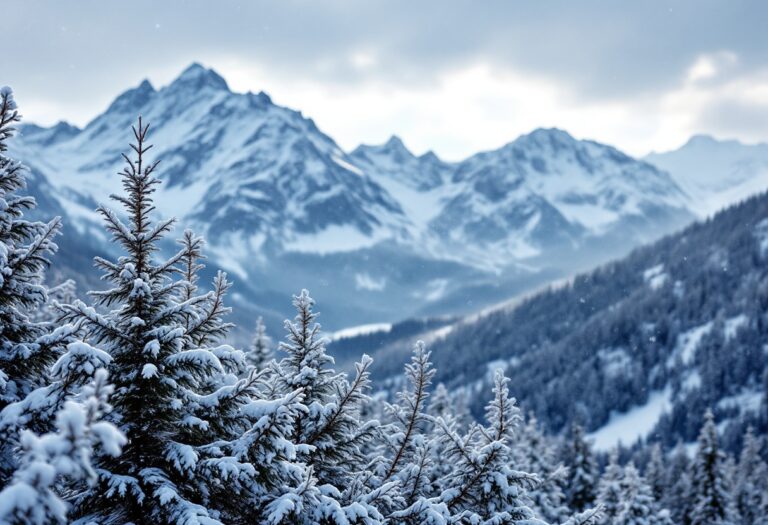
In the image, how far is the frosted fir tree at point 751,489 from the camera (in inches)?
1727

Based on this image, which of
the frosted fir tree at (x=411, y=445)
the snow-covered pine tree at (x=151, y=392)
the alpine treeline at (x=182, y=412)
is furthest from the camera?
the frosted fir tree at (x=411, y=445)

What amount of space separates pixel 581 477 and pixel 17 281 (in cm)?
3585

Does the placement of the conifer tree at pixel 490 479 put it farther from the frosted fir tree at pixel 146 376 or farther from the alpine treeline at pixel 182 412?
the frosted fir tree at pixel 146 376

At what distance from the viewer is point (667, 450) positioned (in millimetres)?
121125

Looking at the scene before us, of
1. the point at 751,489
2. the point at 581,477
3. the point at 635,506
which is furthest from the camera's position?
the point at 751,489

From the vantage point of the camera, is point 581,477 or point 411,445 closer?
point 411,445

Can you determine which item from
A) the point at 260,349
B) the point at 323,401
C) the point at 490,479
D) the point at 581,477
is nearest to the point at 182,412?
the point at 323,401

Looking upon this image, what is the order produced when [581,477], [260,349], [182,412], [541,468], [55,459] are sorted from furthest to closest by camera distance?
[581,477] → [541,468] → [260,349] → [182,412] → [55,459]

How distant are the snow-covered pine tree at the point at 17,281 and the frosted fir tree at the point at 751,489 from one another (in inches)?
1976

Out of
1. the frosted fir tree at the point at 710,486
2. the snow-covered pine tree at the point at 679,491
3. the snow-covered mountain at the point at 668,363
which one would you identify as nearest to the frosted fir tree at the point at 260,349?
the frosted fir tree at the point at 710,486

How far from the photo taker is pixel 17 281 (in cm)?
733

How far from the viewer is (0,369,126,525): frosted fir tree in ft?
12.2

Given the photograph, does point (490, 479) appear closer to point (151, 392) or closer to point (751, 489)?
point (151, 392)

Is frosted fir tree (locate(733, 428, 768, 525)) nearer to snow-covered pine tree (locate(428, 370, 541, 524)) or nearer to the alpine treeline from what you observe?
snow-covered pine tree (locate(428, 370, 541, 524))
